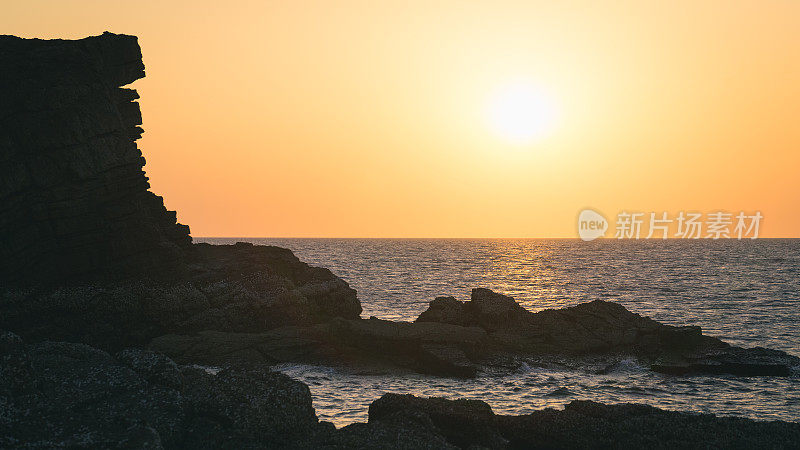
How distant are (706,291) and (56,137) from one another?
69.4 m

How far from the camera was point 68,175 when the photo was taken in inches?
1537

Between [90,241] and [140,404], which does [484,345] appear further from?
[90,241]

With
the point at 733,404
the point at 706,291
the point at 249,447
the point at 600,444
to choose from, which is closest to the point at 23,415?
the point at 249,447

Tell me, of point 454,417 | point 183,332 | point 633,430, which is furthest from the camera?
point 183,332

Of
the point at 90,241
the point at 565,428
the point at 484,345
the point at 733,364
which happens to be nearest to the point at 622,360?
the point at 733,364

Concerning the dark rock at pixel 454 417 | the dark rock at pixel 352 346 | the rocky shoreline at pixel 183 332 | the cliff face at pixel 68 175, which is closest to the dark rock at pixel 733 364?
the rocky shoreline at pixel 183 332

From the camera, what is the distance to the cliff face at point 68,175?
3828 cm

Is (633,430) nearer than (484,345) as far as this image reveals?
Yes

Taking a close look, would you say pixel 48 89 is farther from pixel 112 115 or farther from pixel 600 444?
pixel 600 444

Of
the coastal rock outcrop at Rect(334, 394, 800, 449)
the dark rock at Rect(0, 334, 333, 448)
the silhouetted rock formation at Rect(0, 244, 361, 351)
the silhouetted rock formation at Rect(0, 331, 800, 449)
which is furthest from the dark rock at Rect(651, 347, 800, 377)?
the dark rock at Rect(0, 334, 333, 448)

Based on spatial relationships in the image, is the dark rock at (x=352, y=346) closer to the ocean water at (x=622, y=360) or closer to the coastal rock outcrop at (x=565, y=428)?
the ocean water at (x=622, y=360)

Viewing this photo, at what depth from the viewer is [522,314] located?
37.7 meters

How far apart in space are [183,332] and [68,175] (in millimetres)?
13328

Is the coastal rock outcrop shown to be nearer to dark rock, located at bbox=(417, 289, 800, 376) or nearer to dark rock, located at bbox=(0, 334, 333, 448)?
dark rock, located at bbox=(0, 334, 333, 448)
